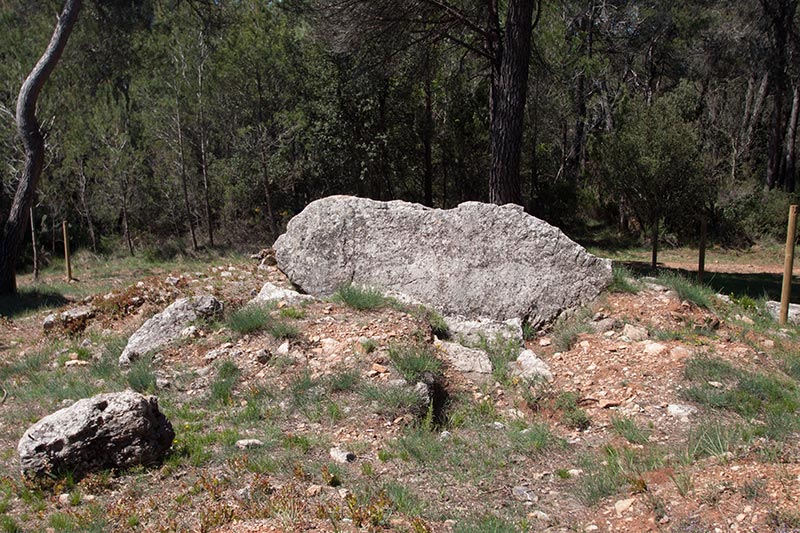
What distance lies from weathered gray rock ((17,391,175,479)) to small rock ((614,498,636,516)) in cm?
289

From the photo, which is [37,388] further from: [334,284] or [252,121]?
[252,121]

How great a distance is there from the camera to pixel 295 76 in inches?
715

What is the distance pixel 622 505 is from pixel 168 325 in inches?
182

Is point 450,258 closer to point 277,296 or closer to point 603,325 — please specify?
point 603,325

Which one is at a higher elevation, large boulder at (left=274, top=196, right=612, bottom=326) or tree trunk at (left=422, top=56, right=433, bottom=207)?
tree trunk at (left=422, top=56, right=433, bottom=207)

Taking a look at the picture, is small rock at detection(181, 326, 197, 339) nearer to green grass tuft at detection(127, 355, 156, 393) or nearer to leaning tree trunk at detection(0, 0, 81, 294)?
green grass tuft at detection(127, 355, 156, 393)

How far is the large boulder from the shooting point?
6.83 metres

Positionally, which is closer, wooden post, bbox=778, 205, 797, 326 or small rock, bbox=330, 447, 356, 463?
small rock, bbox=330, 447, 356, 463

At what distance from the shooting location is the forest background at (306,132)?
56.1 ft

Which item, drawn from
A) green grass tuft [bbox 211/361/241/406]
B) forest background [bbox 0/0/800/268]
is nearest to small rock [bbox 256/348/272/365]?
green grass tuft [bbox 211/361/241/406]

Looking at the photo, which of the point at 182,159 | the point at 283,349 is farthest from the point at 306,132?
the point at 283,349

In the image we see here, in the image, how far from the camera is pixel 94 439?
13.8ft

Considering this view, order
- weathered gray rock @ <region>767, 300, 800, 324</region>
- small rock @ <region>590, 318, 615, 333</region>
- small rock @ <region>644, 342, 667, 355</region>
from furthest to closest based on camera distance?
weathered gray rock @ <region>767, 300, 800, 324</region> → small rock @ <region>590, 318, 615, 333</region> → small rock @ <region>644, 342, 667, 355</region>

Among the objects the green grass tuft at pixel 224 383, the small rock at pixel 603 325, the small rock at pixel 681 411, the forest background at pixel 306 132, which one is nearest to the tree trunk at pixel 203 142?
the forest background at pixel 306 132
